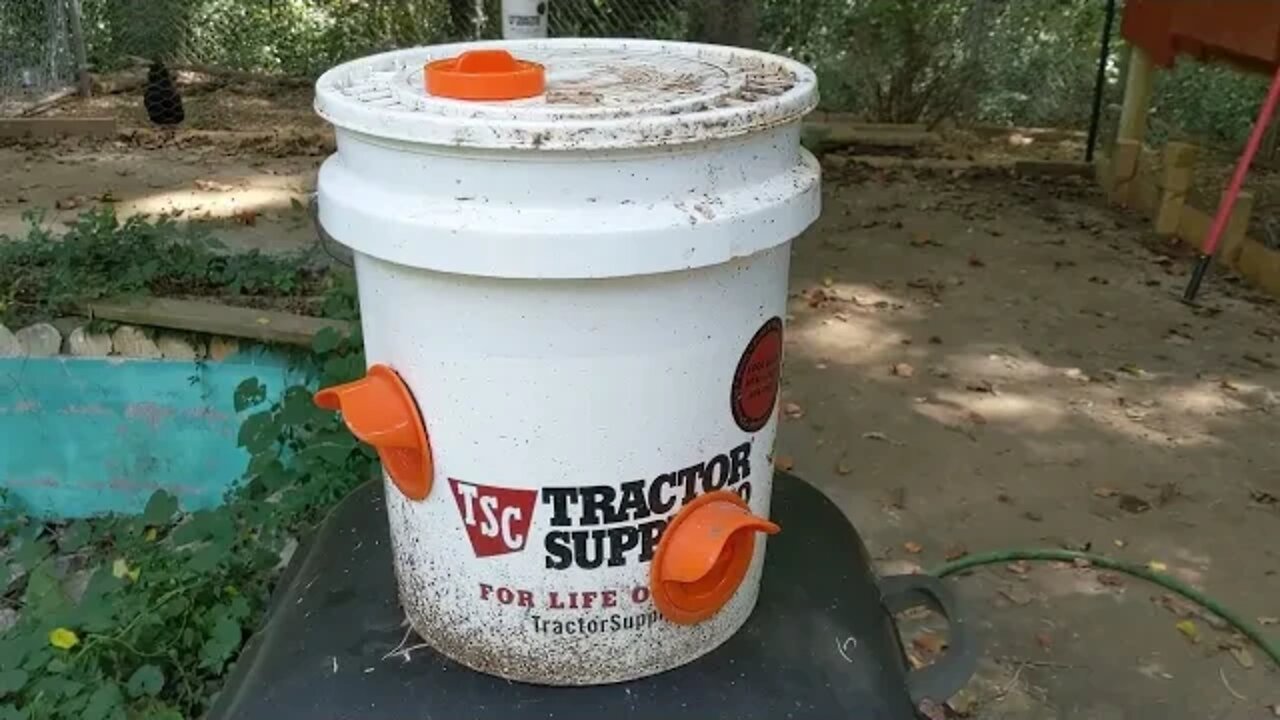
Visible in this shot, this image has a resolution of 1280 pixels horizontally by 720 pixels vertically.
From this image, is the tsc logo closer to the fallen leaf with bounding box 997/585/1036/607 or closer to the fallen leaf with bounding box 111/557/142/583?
the fallen leaf with bounding box 111/557/142/583

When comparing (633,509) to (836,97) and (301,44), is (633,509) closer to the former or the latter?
(836,97)

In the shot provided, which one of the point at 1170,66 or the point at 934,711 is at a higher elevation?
the point at 1170,66

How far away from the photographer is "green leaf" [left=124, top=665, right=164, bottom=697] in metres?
2.00

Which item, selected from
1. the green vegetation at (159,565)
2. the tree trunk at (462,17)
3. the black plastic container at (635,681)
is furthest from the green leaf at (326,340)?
the tree trunk at (462,17)

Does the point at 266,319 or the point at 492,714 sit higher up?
the point at 492,714

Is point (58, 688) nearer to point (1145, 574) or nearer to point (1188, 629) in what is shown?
point (1145, 574)

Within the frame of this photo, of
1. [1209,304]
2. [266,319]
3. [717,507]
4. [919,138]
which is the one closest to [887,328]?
[1209,304]

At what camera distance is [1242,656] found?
2.48 metres

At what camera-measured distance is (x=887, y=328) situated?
411 centimetres

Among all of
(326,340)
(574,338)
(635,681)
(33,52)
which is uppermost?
(574,338)

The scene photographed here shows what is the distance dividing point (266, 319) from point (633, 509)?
202 centimetres

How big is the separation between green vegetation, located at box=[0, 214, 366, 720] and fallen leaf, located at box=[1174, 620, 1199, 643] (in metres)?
1.77

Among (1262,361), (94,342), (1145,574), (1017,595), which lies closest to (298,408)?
(94,342)

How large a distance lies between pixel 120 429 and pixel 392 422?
2151mm
